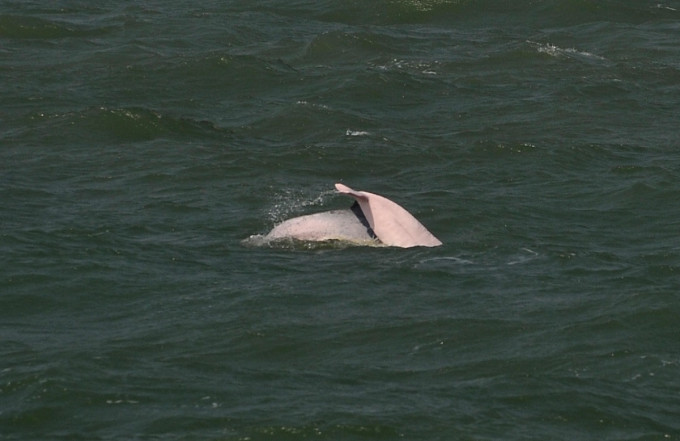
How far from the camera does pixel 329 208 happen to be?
26.7 meters

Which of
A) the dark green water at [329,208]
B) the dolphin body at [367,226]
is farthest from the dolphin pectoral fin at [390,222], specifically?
the dark green water at [329,208]

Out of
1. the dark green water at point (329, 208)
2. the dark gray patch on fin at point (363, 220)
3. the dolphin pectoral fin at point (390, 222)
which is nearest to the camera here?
the dark green water at point (329, 208)

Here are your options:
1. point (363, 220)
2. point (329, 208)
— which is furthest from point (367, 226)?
point (329, 208)

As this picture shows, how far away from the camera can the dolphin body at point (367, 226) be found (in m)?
23.7

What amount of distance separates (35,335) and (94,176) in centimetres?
859

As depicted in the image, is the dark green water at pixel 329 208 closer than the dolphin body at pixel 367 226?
Yes

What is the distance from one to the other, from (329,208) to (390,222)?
10.5 feet

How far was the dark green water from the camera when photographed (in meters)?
18.5

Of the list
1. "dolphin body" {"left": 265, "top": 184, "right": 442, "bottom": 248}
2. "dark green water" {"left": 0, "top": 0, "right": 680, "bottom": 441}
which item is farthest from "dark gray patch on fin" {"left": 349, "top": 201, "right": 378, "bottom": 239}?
"dark green water" {"left": 0, "top": 0, "right": 680, "bottom": 441}

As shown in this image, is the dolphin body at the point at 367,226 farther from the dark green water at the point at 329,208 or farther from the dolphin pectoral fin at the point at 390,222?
the dark green water at the point at 329,208

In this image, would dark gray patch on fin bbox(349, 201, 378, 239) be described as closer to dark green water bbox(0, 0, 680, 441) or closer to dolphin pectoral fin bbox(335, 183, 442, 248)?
dolphin pectoral fin bbox(335, 183, 442, 248)

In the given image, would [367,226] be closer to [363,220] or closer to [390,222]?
[363,220]

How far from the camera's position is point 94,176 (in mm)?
28859

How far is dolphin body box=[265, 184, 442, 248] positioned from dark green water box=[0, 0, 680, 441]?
0.86 feet
